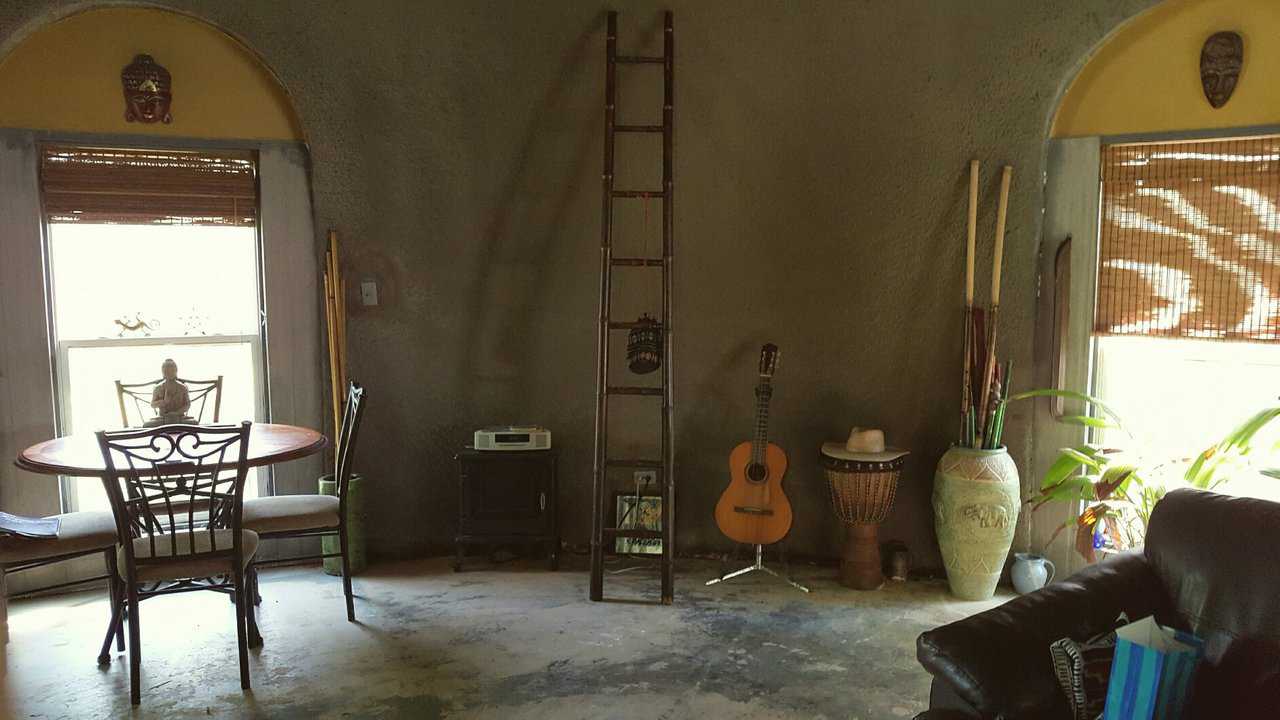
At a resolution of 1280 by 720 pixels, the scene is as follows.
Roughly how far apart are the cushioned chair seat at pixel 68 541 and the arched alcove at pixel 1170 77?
434cm

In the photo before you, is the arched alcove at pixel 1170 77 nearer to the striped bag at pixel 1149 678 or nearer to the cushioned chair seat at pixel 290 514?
the striped bag at pixel 1149 678

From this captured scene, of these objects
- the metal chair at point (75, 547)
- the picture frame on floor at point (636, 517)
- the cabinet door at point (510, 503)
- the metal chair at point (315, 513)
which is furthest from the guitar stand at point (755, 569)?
the metal chair at point (75, 547)

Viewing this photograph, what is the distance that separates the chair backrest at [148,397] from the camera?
13.8ft

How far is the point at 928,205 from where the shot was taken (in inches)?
173

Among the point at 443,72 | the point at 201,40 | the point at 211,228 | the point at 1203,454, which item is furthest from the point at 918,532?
the point at 201,40

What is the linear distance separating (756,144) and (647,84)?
622 mm

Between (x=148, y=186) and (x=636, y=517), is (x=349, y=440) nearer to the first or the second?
(x=636, y=517)

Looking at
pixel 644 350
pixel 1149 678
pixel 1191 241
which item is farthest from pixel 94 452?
pixel 1191 241

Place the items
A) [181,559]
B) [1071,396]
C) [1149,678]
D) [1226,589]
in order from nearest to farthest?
1. [1149,678]
2. [1226,589]
3. [181,559]
4. [1071,396]

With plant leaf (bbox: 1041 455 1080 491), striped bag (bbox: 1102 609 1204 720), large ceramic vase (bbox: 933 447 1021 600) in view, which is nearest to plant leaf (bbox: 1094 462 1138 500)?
plant leaf (bbox: 1041 455 1080 491)

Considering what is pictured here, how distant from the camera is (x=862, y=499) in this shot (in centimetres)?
421

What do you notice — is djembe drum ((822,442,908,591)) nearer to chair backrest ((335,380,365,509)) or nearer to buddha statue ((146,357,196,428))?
chair backrest ((335,380,365,509))

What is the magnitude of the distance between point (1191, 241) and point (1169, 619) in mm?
2059

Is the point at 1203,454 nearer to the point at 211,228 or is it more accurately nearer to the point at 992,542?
the point at 992,542
